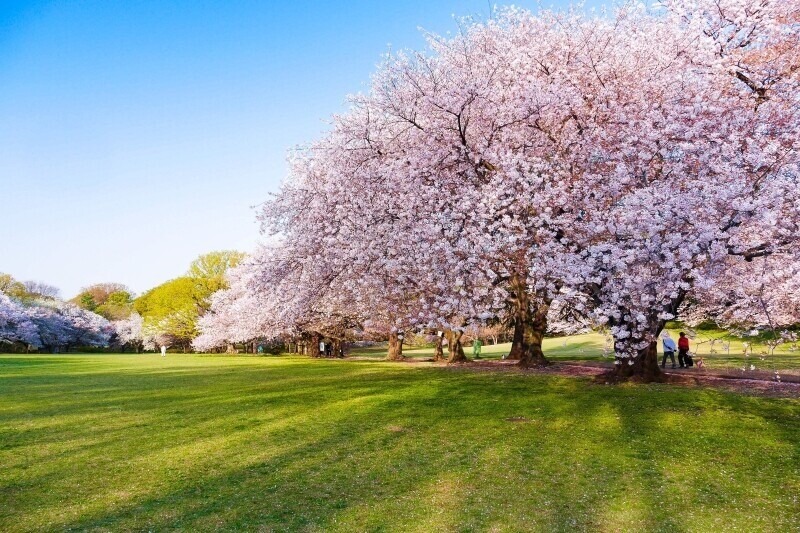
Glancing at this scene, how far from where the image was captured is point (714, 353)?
146 ft

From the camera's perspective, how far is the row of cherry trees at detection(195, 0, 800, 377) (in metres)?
14.7

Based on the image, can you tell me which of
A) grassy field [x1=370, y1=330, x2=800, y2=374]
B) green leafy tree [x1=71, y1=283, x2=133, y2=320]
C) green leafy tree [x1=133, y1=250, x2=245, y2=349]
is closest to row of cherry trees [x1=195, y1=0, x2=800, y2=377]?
grassy field [x1=370, y1=330, x2=800, y2=374]

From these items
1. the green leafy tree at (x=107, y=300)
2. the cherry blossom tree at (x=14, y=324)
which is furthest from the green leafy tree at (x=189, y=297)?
the green leafy tree at (x=107, y=300)

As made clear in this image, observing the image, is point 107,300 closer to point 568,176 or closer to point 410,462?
point 568,176

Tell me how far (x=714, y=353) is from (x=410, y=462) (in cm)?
4073

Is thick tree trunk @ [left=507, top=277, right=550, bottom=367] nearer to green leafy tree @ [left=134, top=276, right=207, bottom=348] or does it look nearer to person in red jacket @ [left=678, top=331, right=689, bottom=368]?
person in red jacket @ [left=678, top=331, right=689, bottom=368]

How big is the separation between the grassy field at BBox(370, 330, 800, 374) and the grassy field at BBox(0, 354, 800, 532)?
17460mm

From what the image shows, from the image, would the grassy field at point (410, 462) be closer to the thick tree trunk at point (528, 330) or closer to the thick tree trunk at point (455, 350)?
the thick tree trunk at point (528, 330)

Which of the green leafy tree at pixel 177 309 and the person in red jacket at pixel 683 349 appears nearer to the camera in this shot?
the person in red jacket at pixel 683 349

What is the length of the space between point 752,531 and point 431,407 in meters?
10.9

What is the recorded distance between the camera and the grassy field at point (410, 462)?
8141 mm

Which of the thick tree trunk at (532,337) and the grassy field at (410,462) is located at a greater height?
the thick tree trunk at (532,337)

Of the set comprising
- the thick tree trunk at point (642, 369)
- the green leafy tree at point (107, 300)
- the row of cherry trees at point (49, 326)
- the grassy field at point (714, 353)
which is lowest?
the grassy field at point (714, 353)

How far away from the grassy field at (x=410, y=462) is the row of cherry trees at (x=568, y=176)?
2.97m
